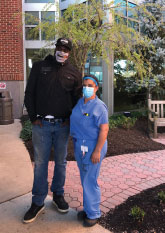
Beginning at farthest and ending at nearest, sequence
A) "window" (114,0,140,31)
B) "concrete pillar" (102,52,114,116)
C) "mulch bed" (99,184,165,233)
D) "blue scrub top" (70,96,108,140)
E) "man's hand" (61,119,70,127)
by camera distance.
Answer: "concrete pillar" (102,52,114,116), "window" (114,0,140,31), "man's hand" (61,119,70,127), "mulch bed" (99,184,165,233), "blue scrub top" (70,96,108,140)

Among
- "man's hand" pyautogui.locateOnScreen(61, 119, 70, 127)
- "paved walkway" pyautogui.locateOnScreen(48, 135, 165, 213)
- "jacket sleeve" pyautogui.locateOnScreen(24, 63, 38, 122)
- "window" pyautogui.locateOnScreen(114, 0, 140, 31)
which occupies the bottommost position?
"paved walkway" pyautogui.locateOnScreen(48, 135, 165, 213)

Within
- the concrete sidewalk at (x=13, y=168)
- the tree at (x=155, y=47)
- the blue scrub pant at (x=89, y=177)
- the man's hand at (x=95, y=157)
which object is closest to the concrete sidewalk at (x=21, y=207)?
the concrete sidewalk at (x=13, y=168)

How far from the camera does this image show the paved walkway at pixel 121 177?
3316 millimetres

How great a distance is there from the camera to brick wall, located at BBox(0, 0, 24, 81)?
8.95 m

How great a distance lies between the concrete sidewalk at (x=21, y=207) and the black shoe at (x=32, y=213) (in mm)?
45

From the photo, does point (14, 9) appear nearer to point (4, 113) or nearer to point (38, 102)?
point (4, 113)

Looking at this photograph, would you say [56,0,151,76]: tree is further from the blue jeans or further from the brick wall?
the brick wall

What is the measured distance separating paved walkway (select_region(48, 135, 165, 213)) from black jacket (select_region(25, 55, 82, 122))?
124 cm

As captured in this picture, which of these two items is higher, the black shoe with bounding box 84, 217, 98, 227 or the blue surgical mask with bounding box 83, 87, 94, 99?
the blue surgical mask with bounding box 83, 87, 94, 99

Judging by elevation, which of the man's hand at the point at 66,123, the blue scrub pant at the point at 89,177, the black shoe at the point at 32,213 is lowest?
the black shoe at the point at 32,213

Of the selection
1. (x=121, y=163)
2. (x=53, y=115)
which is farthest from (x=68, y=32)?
(x=53, y=115)

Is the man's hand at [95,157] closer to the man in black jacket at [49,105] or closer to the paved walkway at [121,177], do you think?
the man in black jacket at [49,105]

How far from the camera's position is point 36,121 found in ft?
9.00

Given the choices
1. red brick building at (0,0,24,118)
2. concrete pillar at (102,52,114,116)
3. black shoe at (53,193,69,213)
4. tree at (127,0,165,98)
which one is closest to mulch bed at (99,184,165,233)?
black shoe at (53,193,69,213)
